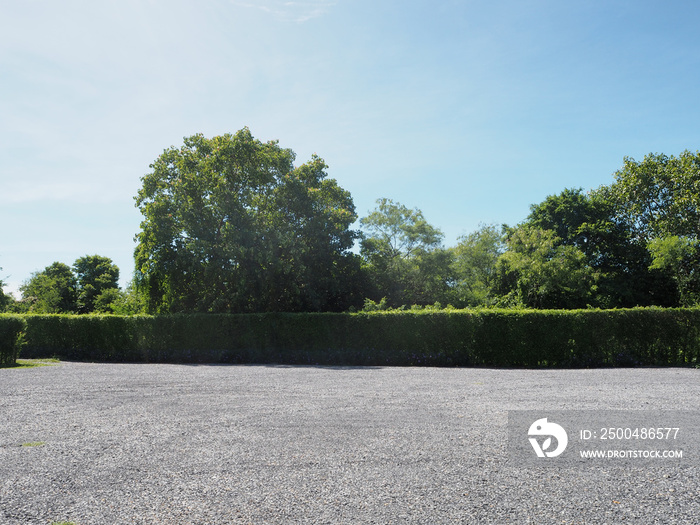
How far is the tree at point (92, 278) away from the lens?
186 ft

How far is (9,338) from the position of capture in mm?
18562

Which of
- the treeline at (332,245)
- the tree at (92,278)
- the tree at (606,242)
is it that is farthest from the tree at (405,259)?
the tree at (92,278)

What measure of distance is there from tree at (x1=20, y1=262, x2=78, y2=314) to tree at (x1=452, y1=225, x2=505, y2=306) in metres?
41.7

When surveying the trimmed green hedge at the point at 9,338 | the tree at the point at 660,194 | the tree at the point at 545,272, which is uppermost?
the tree at the point at 660,194

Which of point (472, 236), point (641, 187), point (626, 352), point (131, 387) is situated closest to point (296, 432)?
point (131, 387)

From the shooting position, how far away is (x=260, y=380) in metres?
12.4

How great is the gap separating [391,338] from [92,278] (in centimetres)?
5314

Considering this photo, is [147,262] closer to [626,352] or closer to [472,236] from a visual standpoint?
[626,352]

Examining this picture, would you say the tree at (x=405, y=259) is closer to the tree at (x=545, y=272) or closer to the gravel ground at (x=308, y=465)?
the tree at (x=545, y=272)

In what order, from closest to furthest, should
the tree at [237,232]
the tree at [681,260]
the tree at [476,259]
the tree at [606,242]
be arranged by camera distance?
the tree at [237,232]
the tree at [681,260]
the tree at [606,242]
the tree at [476,259]

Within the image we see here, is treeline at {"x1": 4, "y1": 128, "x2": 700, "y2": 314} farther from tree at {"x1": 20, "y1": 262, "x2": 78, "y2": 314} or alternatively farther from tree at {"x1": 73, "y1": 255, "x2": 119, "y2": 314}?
tree at {"x1": 73, "y1": 255, "x2": 119, "y2": 314}

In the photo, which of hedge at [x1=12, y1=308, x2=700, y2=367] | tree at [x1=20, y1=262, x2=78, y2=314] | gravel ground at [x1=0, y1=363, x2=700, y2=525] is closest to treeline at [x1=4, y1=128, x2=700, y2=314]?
hedge at [x1=12, y1=308, x2=700, y2=367]

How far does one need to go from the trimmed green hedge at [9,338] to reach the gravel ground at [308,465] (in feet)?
35.5

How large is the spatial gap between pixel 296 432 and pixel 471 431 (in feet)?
7.71
